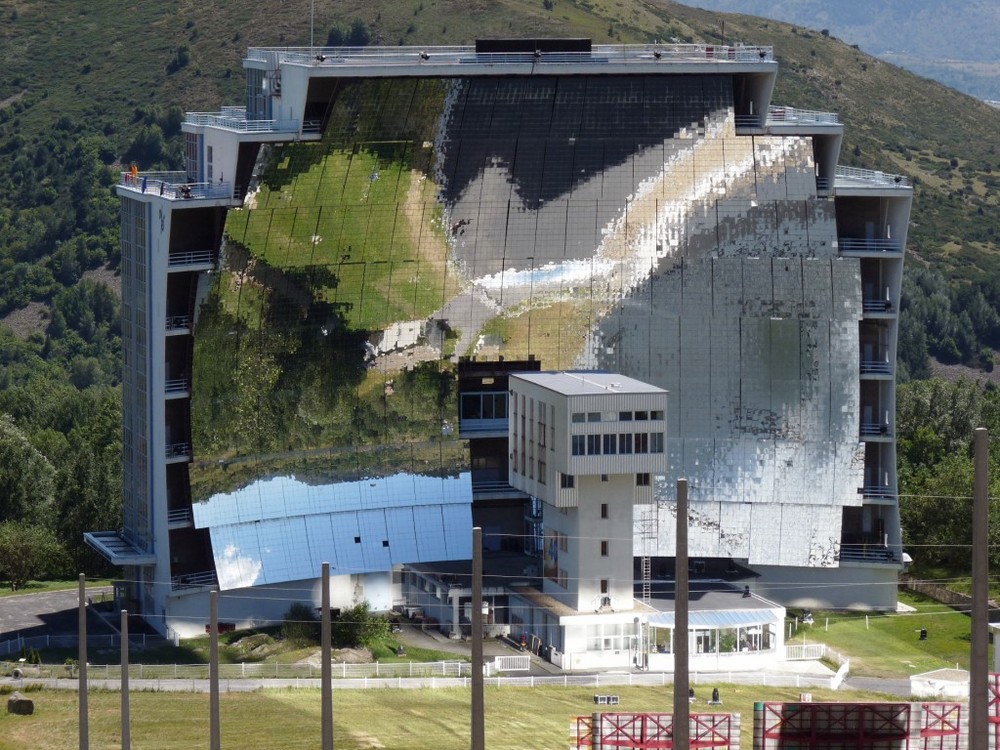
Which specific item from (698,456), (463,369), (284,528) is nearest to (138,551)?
(284,528)

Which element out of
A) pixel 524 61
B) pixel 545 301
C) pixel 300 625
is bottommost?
pixel 300 625

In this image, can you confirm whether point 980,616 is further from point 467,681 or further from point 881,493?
point 881,493

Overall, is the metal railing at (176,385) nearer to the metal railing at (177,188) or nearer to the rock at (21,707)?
the metal railing at (177,188)

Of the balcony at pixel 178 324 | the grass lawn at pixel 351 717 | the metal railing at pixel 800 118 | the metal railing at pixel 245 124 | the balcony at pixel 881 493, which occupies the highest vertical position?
the metal railing at pixel 800 118

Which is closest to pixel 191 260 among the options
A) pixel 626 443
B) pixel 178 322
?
pixel 178 322

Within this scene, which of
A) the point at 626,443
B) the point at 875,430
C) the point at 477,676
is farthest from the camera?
the point at 875,430

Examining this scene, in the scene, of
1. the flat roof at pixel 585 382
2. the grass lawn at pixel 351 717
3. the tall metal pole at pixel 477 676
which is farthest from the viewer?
the flat roof at pixel 585 382

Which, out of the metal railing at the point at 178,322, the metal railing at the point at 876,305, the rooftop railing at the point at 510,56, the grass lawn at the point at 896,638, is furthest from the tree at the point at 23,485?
the metal railing at the point at 876,305

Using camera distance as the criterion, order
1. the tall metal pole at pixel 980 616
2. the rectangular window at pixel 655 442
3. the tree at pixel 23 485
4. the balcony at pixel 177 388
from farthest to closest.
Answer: the tree at pixel 23 485 → the balcony at pixel 177 388 → the rectangular window at pixel 655 442 → the tall metal pole at pixel 980 616
